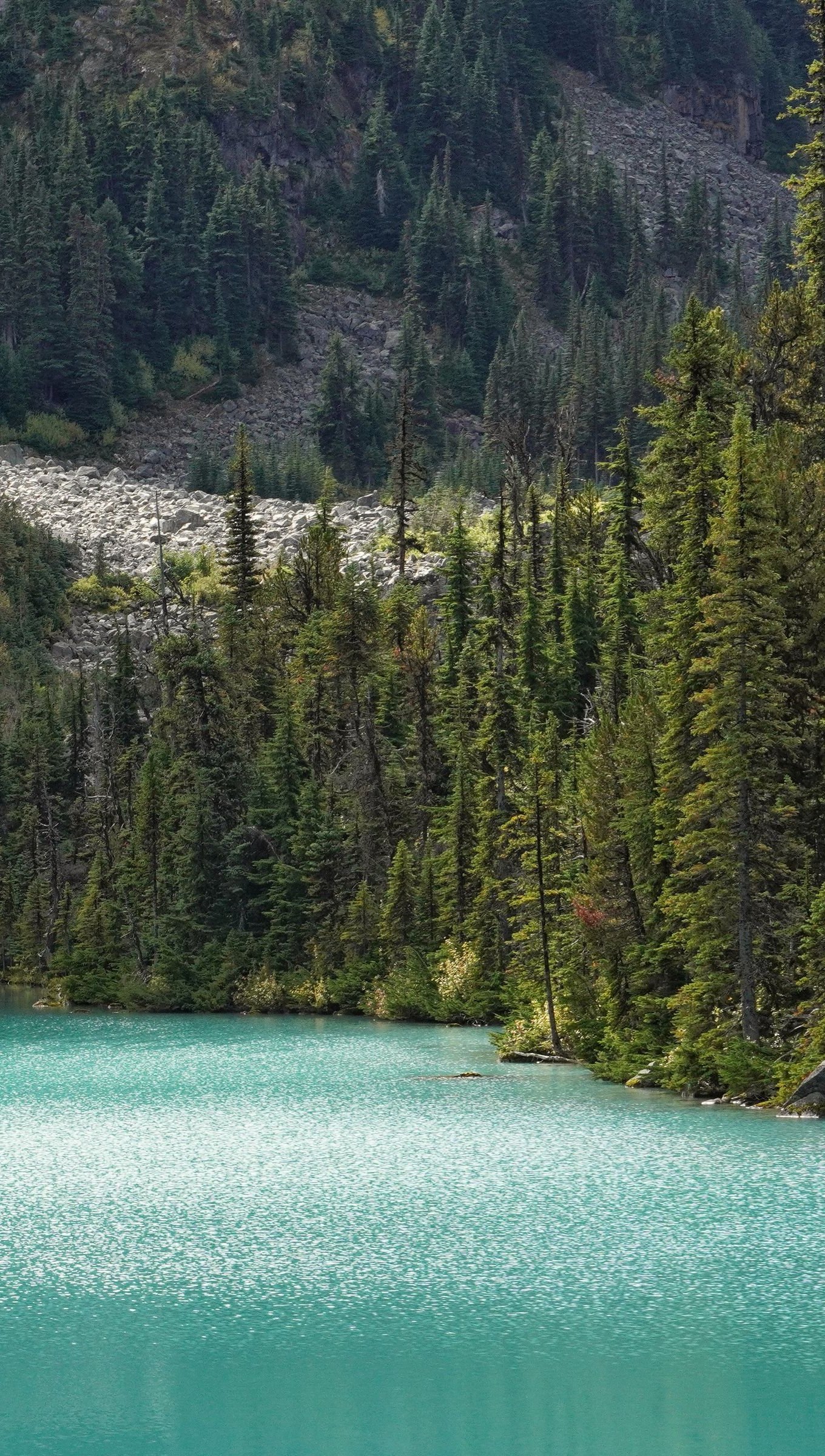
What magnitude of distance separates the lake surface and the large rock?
124cm

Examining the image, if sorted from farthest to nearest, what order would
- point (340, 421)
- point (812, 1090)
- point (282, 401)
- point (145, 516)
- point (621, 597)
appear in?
point (282, 401) → point (340, 421) → point (145, 516) → point (621, 597) → point (812, 1090)

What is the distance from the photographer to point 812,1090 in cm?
3981

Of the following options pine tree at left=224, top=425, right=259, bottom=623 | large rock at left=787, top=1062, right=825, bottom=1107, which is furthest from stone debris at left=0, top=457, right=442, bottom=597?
large rock at left=787, top=1062, right=825, bottom=1107

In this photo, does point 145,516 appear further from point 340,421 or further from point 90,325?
point 90,325

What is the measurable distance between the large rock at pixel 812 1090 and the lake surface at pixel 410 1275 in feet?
4.07

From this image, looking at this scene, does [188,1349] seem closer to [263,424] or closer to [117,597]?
[117,597]

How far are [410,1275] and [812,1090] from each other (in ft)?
51.1

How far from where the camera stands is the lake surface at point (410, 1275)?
20.6 m

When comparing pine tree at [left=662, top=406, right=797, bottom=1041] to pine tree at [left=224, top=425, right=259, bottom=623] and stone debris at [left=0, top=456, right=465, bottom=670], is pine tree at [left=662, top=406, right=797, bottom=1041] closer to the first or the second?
pine tree at [left=224, top=425, right=259, bottom=623]

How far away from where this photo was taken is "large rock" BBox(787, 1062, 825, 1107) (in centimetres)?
3969

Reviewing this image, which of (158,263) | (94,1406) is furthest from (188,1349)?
(158,263)

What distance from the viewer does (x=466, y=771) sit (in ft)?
226

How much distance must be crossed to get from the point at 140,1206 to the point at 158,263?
15934 centimetres

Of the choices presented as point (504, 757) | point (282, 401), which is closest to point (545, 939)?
point (504, 757)
